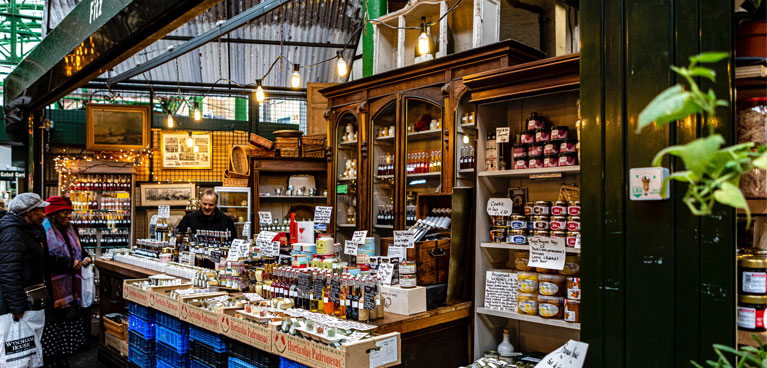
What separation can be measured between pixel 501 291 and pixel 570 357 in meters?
1.16

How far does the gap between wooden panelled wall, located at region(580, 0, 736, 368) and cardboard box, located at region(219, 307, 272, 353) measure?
65.3 inches

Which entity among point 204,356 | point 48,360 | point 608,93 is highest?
point 608,93

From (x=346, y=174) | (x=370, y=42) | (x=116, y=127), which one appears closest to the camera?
(x=346, y=174)

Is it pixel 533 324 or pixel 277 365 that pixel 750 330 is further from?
pixel 277 365

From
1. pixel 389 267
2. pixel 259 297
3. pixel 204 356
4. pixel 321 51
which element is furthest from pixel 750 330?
pixel 321 51

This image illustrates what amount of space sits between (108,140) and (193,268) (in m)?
5.46

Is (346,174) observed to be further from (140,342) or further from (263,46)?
(263,46)

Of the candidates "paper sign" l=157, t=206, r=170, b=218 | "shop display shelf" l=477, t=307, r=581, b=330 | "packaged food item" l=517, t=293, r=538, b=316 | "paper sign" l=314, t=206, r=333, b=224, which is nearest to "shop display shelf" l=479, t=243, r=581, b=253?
"packaged food item" l=517, t=293, r=538, b=316

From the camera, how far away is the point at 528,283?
10.1ft

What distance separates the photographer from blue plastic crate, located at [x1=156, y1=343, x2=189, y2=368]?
3.86 metres

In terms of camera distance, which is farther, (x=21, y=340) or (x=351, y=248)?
(x=21, y=340)

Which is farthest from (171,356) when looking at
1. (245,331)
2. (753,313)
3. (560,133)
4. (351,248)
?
(753,313)

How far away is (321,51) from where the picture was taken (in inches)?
353

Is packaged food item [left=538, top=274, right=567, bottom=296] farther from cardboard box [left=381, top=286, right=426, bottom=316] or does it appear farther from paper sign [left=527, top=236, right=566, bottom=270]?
cardboard box [left=381, top=286, right=426, bottom=316]
